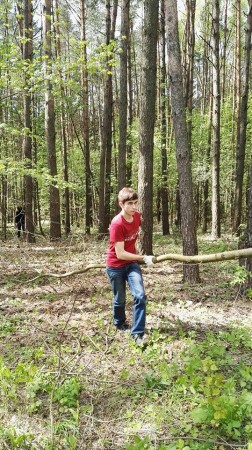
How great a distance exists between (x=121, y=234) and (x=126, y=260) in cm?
38

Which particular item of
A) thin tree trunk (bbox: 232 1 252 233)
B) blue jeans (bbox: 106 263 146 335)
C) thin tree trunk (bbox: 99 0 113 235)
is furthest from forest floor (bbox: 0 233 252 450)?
thin tree trunk (bbox: 99 0 113 235)

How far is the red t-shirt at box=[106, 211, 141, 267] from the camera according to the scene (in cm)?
432

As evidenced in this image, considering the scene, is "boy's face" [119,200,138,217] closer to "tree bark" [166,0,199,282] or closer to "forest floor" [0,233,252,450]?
"forest floor" [0,233,252,450]

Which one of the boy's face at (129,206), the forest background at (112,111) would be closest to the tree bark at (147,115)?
the forest background at (112,111)

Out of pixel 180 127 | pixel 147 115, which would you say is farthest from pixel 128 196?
pixel 147 115

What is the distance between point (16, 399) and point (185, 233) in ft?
13.7

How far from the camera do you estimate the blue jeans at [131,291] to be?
14.5ft

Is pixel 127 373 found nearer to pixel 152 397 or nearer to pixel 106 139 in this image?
pixel 152 397

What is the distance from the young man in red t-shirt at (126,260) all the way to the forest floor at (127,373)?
35 cm

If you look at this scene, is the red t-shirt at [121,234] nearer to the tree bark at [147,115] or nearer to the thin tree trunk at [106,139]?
the tree bark at [147,115]

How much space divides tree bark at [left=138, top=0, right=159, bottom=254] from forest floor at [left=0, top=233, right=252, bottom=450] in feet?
6.64

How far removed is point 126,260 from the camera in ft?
14.7

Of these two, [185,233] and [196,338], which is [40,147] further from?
[196,338]

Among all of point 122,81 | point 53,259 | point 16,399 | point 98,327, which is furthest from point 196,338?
point 122,81
